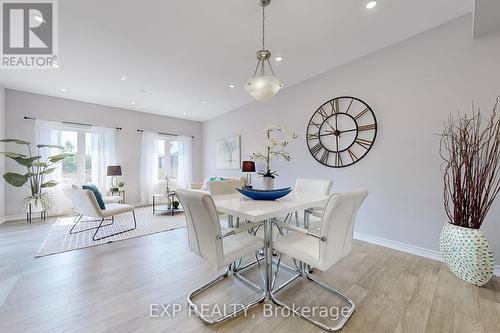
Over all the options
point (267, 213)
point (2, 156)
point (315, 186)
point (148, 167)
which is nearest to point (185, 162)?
point (148, 167)

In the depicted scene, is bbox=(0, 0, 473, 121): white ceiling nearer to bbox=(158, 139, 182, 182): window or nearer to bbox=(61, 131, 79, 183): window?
bbox=(61, 131, 79, 183): window

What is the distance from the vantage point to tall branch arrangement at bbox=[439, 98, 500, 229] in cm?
193

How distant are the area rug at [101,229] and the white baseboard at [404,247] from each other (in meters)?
3.11

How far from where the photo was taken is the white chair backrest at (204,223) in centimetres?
133

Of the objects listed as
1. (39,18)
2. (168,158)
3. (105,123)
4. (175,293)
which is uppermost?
(39,18)

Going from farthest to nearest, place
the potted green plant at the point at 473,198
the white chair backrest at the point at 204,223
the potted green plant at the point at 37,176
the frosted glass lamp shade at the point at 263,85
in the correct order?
the potted green plant at the point at 37,176
the frosted glass lamp shade at the point at 263,85
the potted green plant at the point at 473,198
the white chair backrest at the point at 204,223

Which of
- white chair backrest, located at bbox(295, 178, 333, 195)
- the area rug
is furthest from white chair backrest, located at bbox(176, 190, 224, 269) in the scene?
the area rug

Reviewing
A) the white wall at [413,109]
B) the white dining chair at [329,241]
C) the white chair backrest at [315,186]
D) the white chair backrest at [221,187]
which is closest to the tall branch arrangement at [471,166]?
the white wall at [413,109]

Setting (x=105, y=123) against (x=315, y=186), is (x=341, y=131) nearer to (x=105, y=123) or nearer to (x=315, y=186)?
(x=315, y=186)

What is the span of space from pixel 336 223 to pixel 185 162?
18.9 ft

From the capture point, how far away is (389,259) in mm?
2412

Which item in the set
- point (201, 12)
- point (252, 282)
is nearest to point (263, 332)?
point (252, 282)

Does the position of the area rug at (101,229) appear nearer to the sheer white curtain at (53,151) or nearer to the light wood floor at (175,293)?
the light wood floor at (175,293)

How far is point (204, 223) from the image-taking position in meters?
1.39
